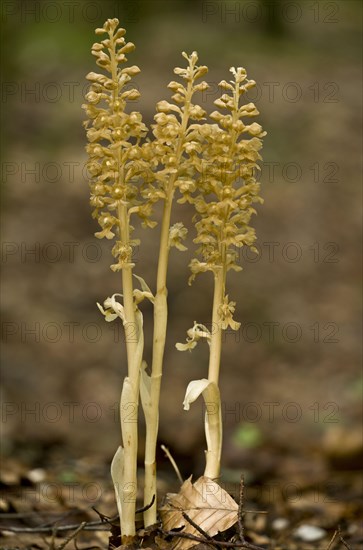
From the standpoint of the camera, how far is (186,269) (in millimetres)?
7121

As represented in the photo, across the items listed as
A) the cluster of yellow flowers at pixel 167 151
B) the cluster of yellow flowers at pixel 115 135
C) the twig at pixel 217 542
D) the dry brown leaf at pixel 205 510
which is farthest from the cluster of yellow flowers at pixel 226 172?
the twig at pixel 217 542

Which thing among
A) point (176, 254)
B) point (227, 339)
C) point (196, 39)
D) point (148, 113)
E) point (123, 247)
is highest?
point (196, 39)

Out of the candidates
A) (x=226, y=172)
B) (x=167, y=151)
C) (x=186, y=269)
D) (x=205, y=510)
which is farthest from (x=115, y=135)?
(x=186, y=269)

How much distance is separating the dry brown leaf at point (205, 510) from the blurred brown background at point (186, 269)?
2.00 m

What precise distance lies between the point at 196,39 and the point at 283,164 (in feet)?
15.9

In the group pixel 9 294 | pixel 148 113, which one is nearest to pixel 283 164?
pixel 148 113

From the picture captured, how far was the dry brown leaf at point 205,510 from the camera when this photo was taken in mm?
2436

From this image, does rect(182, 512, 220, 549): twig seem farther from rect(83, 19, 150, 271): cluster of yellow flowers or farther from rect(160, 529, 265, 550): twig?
rect(83, 19, 150, 271): cluster of yellow flowers

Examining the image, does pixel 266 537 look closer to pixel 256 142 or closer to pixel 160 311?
pixel 160 311

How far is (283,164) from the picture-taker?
8.62 meters

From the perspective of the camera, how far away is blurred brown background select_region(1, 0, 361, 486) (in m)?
5.15

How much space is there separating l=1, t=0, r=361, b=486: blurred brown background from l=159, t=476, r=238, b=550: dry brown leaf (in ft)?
6.57

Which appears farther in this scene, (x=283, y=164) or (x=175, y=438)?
(x=283, y=164)

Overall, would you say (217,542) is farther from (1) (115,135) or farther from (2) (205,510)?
(1) (115,135)
